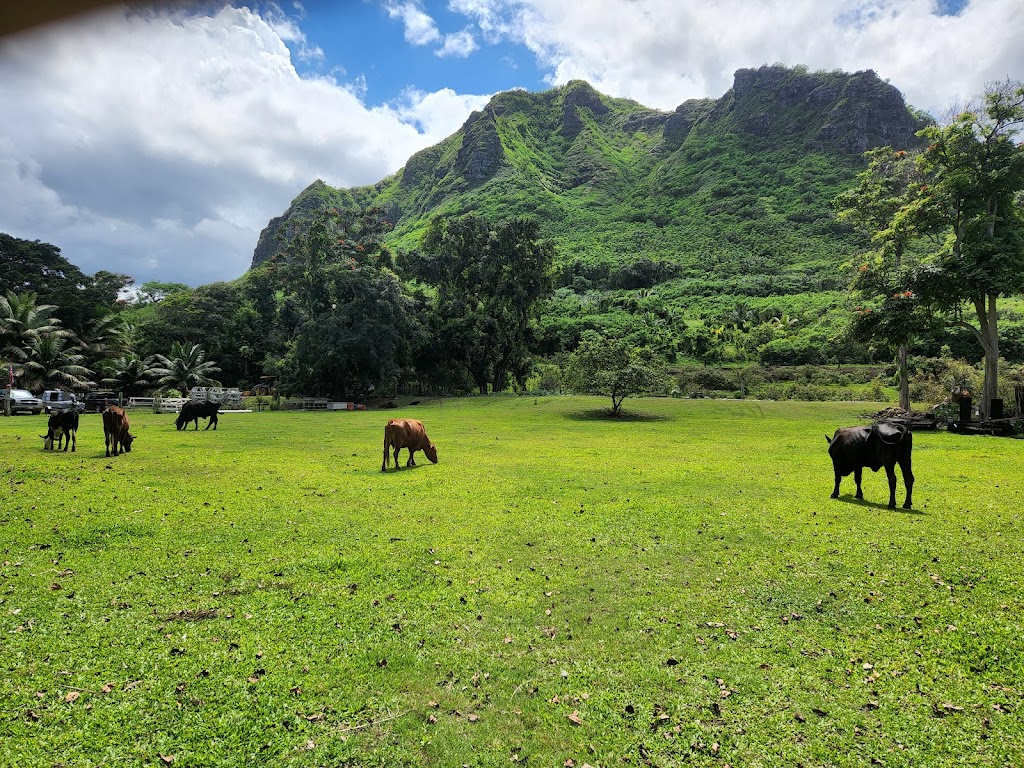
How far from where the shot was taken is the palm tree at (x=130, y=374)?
50719 millimetres

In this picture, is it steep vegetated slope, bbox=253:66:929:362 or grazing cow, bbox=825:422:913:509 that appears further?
steep vegetated slope, bbox=253:66:929:362

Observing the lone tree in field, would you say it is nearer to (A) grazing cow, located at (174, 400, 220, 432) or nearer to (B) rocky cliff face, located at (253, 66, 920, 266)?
(A) grazing cow, located at (174, 400, 220, 432)

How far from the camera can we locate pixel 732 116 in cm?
17950

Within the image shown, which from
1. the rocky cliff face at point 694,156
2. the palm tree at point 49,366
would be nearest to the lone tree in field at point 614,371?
the palm tree at point 49,366

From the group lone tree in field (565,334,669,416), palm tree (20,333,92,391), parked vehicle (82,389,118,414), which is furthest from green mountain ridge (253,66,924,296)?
lone tree in field (565,334,669,416)

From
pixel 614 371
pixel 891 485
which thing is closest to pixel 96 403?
pixel 614 371

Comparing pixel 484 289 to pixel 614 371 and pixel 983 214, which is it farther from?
pixel 983 214

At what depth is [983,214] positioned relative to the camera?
2908 cm

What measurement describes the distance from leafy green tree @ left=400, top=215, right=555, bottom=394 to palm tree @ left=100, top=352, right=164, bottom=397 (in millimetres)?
28387

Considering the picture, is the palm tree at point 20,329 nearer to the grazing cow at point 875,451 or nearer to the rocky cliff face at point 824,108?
the grazing cow at point 875,451

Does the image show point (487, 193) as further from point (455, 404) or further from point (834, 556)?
point (834, 556)

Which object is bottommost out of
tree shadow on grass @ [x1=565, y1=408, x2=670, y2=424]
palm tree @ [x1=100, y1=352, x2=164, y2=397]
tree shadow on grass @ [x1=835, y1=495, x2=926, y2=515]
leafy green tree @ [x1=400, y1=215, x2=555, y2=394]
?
tree shadow on grass @ [x1=835, y1=495, x2=926, y2=515]

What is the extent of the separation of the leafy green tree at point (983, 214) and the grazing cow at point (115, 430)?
1497 inches

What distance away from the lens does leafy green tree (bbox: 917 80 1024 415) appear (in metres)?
27.1
